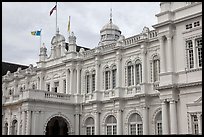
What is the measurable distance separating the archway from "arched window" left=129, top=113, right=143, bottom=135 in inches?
272

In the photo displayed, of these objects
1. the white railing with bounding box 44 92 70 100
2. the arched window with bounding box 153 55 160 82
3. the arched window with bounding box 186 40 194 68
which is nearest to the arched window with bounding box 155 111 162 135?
the arched window with bounding box 153 55 160 82

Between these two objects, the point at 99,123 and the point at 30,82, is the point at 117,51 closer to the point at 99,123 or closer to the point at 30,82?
the point at 99,123

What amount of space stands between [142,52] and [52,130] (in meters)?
11.7

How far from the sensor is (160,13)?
67.9 ft

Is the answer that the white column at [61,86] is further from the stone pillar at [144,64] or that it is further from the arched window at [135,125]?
the stone pillar at [144,64]

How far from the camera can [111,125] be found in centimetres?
2620

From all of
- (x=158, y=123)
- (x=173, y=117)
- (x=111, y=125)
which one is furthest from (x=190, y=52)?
(x=111, y=125)

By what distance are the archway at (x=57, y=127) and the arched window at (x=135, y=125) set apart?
6908mm

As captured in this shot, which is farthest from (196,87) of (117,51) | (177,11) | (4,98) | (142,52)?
(4,98)

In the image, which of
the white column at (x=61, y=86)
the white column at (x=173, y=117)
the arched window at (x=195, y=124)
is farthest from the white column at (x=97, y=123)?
the arched window at (x=195, y=124)

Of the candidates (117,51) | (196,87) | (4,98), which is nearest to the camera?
(196,87)

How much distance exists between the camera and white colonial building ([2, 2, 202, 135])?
19141mm

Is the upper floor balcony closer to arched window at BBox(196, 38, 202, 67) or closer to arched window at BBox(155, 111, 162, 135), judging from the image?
arched window at BBox(155, 111, 162, 135)

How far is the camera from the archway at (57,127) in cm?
2973
